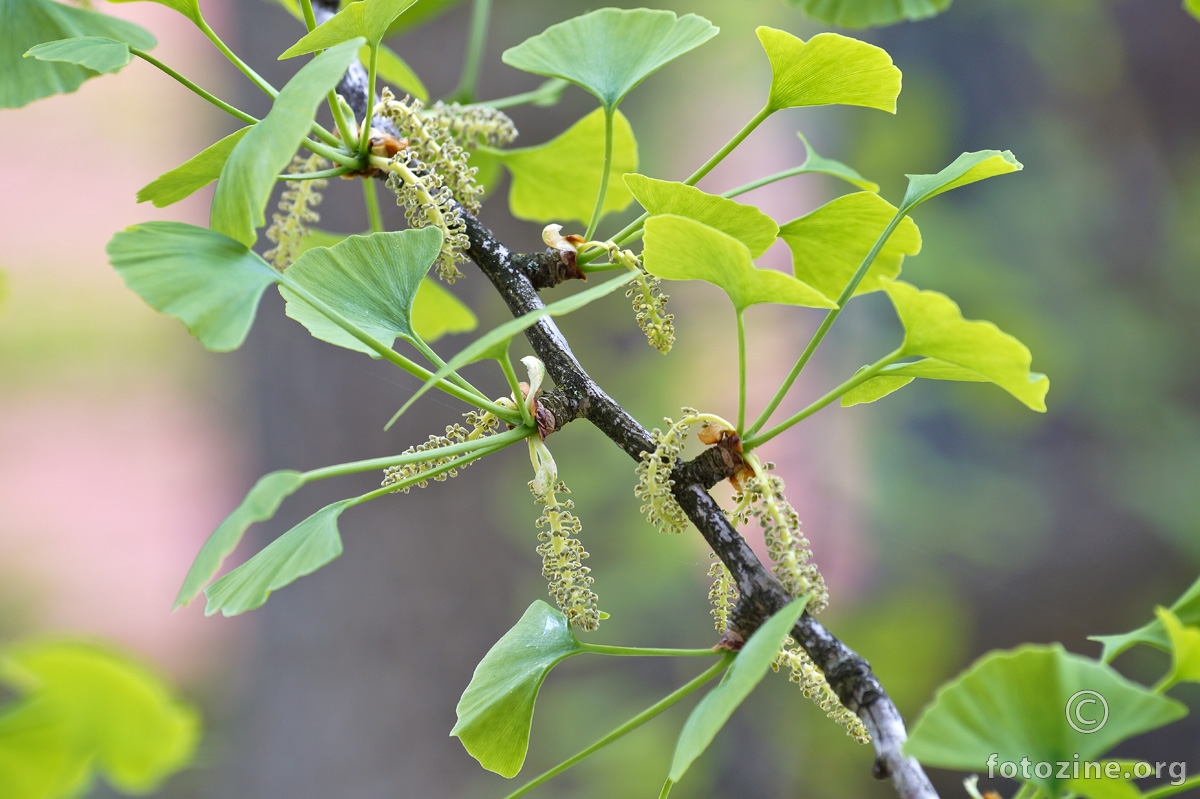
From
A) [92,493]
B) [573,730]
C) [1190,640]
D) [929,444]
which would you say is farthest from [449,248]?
[92,493]

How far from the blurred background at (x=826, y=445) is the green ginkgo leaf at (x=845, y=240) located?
31.9 inches

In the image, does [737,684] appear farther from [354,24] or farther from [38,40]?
[38,40]

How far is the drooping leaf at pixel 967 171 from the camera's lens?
0.23 m

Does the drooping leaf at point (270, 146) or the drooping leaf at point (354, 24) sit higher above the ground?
the drooping leaf at point (354, 24)

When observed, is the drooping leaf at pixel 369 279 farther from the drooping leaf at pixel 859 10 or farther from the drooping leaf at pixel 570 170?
the drooping leaf at pixel 859 10

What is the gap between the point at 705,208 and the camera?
242 mm

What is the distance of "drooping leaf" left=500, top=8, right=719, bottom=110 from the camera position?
279 mm

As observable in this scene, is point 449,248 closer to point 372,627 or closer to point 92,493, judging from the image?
point 372,627

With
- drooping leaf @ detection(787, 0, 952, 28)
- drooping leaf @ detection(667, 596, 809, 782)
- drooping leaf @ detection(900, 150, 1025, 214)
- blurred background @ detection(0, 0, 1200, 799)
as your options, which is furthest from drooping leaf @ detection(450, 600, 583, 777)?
blurred background @ detection(0, 0, 1200, 799)

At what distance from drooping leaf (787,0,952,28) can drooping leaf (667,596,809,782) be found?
1.11 feet

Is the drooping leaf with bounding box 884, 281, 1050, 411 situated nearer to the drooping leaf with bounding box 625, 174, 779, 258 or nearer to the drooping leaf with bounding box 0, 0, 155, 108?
the drooping leaf with bounding box 625, 174, 779, 258

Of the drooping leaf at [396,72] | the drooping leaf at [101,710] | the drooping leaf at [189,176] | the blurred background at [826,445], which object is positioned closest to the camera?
the drooping leaf at [101,710]

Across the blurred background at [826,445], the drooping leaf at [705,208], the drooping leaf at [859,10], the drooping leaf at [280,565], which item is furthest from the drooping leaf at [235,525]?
the blurred background at [826,445]

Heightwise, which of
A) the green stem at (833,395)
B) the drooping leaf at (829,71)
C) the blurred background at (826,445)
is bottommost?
the blurred background at (826,445)
